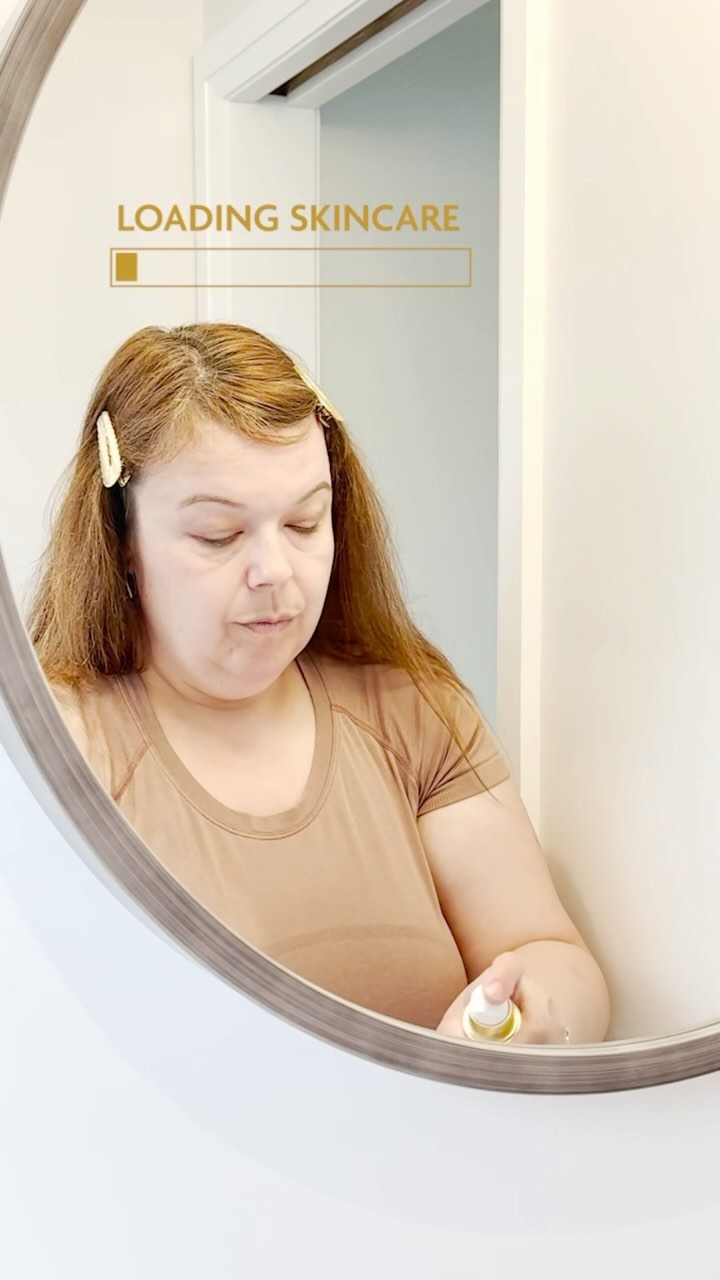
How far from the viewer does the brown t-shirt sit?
629 mm

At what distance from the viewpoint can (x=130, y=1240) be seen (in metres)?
0.70

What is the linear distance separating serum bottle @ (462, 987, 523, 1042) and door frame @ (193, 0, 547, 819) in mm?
105

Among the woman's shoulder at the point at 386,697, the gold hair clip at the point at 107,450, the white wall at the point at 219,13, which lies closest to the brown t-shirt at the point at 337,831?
the woman's shoulder at the point at 386,697

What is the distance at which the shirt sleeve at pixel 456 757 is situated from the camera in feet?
2.23

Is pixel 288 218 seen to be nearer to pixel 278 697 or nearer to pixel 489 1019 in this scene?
pixel 278 697

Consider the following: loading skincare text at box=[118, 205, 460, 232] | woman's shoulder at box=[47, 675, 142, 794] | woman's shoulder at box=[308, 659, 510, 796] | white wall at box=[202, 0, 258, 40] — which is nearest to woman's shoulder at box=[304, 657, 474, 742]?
woman's shoulder at box=[308, 659, 510, 796]

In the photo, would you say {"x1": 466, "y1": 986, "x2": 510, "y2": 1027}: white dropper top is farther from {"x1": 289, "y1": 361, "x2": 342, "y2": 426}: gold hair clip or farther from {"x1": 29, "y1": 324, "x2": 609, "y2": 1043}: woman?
{"x1": 289, "y1": 361, "x2": 342, "y2": 426}: gold hair clip

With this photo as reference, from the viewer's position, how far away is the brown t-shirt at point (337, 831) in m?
0.63

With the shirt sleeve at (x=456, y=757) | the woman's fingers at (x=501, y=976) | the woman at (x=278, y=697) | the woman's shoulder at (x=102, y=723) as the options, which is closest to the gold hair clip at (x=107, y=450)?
the woman at (x=278, y=697)

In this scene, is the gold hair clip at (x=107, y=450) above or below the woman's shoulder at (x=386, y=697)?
above

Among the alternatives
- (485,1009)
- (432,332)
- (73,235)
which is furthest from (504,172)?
(485,1009)

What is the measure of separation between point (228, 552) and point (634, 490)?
0.25 meters

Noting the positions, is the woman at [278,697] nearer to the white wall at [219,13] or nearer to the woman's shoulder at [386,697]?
the woman's shoulder at [386,697]

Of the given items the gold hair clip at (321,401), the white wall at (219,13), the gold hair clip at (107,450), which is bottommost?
the gold hair clip at (107,450)
